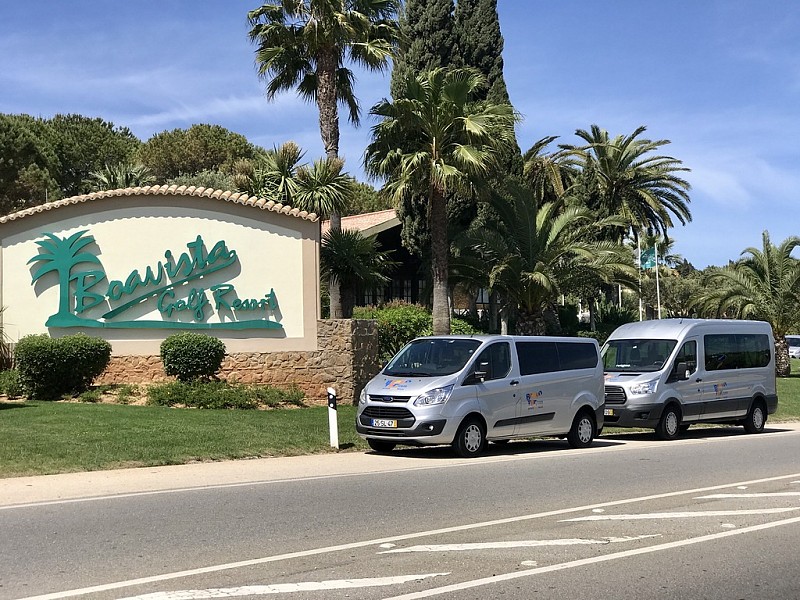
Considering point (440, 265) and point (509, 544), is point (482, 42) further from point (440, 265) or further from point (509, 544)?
point (509, 544)

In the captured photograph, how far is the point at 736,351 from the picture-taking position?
21.3 meters

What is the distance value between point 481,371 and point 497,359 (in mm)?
624

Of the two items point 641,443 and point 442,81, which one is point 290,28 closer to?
point 442,81

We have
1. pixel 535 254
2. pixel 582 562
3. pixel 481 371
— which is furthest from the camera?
pixel 535 254

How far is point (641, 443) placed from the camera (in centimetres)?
1834

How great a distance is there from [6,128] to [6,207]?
161 inches

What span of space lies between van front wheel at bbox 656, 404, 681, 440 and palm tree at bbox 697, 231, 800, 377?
68.2ft

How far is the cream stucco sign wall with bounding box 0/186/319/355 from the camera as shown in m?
20.2

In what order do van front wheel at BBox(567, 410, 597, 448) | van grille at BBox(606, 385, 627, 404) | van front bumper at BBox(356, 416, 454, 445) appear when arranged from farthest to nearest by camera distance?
van grille at BBox(606, 385, 627, 404)
van front wheel at BBox(567, 410, 597, 448)
van front bumper at BBox(356, 416, 454, 445)

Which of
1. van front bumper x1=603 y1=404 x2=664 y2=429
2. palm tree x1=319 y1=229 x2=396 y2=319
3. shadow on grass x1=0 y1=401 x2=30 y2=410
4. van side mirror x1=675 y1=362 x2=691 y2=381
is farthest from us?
palm tree x1=319 y1=229 x2=396 y2=319

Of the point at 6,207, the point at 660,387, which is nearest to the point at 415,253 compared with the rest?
the point at 660,387

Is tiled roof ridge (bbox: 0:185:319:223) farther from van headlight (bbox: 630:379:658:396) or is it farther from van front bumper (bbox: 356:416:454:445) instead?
van front bumper (bbox: 356:416:454:445)

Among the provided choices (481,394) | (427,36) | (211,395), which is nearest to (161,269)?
(211,395)

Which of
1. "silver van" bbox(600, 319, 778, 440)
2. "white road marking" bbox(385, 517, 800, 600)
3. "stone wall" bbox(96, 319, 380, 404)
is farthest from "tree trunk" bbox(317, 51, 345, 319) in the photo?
"white road marking" bbox(385, 517, 800, 600)
